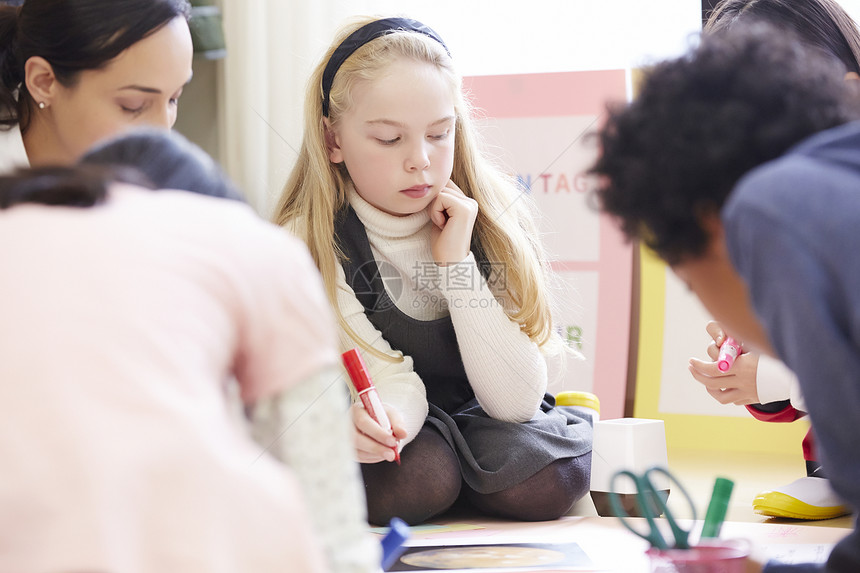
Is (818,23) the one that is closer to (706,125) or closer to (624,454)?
(624,454)

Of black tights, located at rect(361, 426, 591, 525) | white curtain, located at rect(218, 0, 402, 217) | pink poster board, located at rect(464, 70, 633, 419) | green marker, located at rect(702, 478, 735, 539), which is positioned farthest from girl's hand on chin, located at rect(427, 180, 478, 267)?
white curtain, located at rect(218, 0, 402, 217)

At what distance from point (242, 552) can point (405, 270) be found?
0.79m

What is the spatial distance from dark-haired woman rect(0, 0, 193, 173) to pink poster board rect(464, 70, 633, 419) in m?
0.66

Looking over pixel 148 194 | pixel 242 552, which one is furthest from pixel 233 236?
pixel 242 552

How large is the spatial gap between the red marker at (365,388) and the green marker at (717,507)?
43 centimetres

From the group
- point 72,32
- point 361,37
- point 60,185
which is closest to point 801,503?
point 361,37

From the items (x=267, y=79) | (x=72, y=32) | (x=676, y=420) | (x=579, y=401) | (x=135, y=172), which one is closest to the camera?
(x=135, y=172)

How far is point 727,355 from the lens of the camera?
1135 mm

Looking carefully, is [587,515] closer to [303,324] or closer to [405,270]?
[405,270]

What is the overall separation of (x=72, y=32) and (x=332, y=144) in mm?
358

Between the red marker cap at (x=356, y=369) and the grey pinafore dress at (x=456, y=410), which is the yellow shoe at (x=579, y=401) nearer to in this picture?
the grey pinafore dress at (x=456, y=410)

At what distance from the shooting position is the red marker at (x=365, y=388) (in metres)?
0.95

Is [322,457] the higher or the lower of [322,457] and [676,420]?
the higher

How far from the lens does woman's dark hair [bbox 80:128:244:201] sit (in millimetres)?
546
